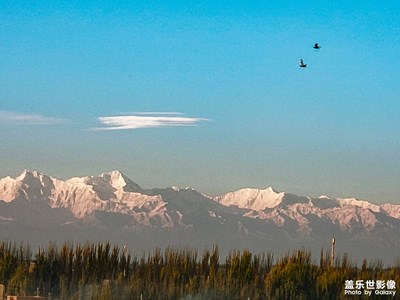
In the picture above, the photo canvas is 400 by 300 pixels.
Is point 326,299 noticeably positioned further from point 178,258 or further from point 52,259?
point 52,259

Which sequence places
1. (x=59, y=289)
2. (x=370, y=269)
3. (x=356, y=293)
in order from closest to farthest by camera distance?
(x=356, y=293)
(x=59, y=289)
(x=370, y=269)

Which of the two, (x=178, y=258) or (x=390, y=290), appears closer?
(x=390, y=290)

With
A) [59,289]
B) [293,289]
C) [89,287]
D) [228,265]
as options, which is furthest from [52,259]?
[293,289]

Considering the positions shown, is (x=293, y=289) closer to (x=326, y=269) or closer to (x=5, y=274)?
(x=326, y=269)

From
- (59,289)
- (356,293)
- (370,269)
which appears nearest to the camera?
(356,293)

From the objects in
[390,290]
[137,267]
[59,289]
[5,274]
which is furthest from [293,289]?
[5,274]

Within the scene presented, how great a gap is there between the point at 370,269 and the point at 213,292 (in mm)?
9642

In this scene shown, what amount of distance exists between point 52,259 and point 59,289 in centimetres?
202

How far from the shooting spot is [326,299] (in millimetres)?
39125

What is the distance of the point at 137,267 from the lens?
43.0 metres

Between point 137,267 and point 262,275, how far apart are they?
5956 mm

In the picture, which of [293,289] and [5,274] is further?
[5,274]

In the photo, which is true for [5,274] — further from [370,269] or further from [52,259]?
[370,269]

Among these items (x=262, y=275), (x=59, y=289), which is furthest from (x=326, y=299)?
(x=59, y=289)
